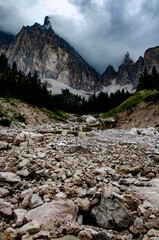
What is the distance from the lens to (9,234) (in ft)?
7.73


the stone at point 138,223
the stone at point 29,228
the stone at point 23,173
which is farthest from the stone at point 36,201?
the stone at point 138,223

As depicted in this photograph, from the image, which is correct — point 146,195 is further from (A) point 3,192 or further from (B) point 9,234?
(A) point 3,192

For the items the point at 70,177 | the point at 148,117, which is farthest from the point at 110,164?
the point at 148,117

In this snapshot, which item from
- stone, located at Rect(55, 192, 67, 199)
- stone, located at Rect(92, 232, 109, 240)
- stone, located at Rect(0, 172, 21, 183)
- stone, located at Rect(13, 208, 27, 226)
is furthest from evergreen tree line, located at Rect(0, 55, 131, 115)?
stone, located at Rect(92, 232, 109, 240)

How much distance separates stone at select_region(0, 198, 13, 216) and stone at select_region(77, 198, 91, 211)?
5.29ft

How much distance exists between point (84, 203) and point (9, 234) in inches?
68.9

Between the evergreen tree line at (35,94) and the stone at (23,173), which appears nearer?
the stone at (23,173)

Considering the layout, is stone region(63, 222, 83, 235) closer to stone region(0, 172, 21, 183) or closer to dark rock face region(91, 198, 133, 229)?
dark rock face region(91, 198, 133, 229)

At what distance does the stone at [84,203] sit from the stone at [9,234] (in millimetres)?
1550

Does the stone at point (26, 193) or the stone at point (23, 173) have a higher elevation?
the stone at point (23, 173)

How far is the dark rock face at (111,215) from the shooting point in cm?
311


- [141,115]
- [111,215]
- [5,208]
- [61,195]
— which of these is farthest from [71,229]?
[141,115]

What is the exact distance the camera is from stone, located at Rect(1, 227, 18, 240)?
2332 millimetres

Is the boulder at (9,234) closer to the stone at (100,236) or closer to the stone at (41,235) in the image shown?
the stone at (41,235)
